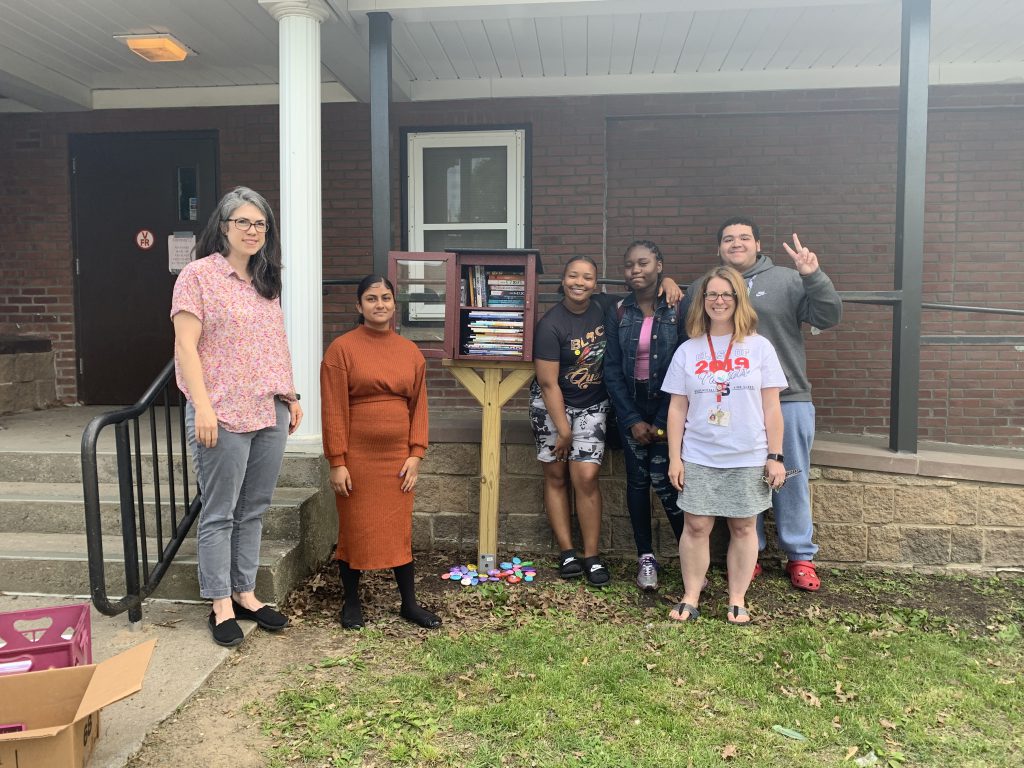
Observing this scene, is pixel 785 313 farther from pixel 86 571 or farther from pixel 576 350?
pixel 86 571

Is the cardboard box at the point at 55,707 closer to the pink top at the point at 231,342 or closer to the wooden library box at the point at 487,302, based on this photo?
the pink top at the point at 231,342

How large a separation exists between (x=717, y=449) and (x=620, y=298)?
1034mm

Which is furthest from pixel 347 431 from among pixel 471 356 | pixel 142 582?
pixel 142 582

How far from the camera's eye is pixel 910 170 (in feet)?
13.5

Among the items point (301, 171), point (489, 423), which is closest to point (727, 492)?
point (489, 423)

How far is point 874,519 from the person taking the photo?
4117 mm

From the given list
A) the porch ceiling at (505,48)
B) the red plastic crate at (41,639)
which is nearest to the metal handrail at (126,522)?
the red plastic crate at (41,639)

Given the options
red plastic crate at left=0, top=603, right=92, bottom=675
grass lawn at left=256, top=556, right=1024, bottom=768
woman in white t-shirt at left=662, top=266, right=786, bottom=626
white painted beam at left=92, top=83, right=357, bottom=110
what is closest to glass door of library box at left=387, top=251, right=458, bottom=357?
woman in white t-shirt at left=662, top=266, right=786, bottom=626

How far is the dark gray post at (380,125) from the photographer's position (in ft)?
14.1

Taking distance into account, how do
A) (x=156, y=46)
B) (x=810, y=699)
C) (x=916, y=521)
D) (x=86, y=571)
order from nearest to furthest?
(x=810, y=699) → (x=86, y=571) → (x=916, y=521) → (x=156, y=46)

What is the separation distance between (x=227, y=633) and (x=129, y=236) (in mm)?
4364

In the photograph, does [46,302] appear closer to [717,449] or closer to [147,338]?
[147,338]

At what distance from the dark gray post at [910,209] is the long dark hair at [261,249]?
3341 millimetres

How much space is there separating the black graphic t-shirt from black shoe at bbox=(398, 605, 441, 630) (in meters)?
1.26
